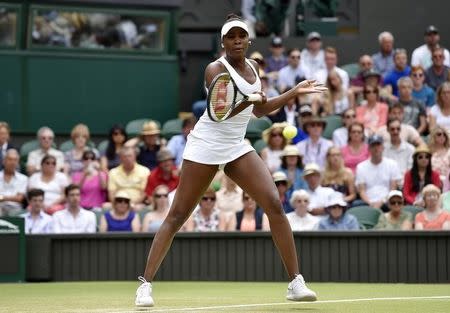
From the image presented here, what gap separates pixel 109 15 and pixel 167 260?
211 inches

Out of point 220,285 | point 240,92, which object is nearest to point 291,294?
point 240,92

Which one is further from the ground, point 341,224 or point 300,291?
point 341,224

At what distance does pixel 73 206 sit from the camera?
13562 millimetres

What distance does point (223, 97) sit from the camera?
7996 millimetres

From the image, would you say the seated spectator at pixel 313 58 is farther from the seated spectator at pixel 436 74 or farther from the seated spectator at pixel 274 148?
the seated spectator at pixel 274 148

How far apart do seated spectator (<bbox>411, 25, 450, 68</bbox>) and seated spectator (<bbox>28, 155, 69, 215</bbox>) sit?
5316 millimetres

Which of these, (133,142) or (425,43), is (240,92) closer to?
(133,142)

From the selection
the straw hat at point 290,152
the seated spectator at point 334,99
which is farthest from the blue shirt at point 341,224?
the seated spectator at point 334,99

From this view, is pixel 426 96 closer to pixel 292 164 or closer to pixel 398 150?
pixel 398 150

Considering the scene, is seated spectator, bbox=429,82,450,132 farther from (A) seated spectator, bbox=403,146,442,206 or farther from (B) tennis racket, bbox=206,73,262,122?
(B) tennis racket, bbox=206,73,262,122

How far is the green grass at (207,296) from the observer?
8.32m

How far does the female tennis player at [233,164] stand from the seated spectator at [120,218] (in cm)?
519

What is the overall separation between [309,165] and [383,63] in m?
3.76

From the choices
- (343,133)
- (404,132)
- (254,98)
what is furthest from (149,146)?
(254,98)
